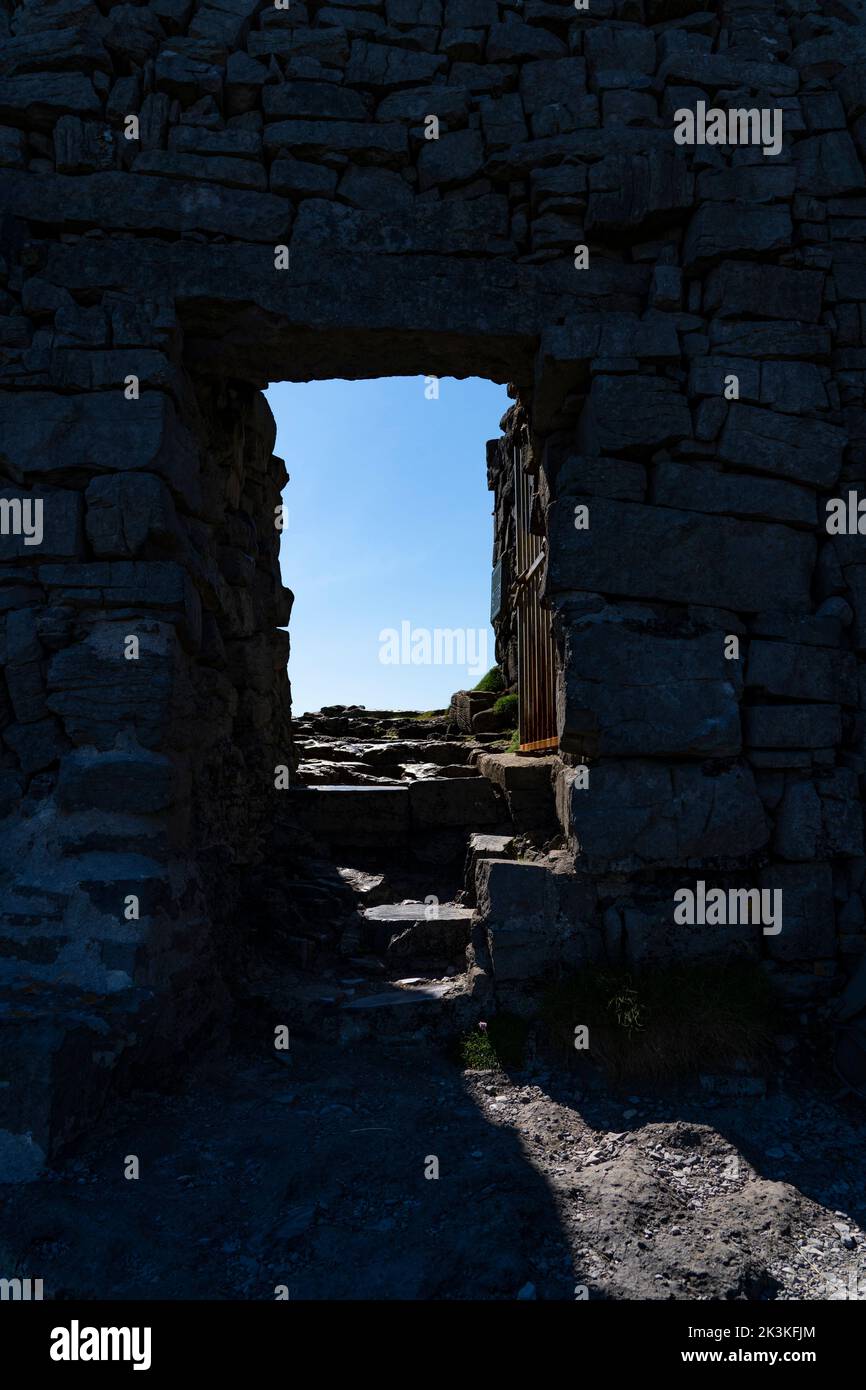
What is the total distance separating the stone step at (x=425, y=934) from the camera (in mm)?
4535

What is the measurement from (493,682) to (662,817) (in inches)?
232

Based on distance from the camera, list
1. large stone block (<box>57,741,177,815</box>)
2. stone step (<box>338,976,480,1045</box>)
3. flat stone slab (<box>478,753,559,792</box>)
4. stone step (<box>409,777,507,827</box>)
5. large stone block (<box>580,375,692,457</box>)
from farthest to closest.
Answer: stone step (<box>409,777,507,827</box>) < flat stone slab (<box>478,753,559,792</box>) < large stone block (<box>580,375,692,457</box>) < stone step (<box>338,976,480,1045</box>) < large stone block (<box>57,741,177,815</box>)

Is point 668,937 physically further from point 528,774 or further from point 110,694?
point 110,694

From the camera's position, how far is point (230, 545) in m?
5.01

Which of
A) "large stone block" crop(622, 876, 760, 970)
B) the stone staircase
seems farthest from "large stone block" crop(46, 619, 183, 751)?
"large stone block" crop(622, 876, 760, 970)

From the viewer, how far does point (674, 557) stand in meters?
3.95

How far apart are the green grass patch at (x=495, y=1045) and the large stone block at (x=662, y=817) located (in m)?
0.76

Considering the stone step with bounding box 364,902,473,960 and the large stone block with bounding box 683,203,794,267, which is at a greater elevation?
the large stone block with bounding box 683,203,794,267

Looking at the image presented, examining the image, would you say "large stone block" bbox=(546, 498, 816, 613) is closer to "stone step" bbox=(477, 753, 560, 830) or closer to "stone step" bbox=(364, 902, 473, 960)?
"stone step" bbox=(477, 753, 560, 830)

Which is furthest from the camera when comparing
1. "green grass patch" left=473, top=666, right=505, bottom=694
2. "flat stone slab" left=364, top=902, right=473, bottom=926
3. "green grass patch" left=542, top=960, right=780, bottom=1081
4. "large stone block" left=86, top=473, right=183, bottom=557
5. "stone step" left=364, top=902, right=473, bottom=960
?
"green grass patch" left=473, top=666, right=505, bottom=694

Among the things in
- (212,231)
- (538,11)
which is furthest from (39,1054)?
(538,11)

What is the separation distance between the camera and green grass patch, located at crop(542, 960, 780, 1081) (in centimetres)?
→ 347

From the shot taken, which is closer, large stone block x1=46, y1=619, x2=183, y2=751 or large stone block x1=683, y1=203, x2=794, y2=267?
large stone block x1=46, y1=619, x2=183, y2=751

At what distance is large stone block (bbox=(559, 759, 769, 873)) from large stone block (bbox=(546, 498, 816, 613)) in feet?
2.70
